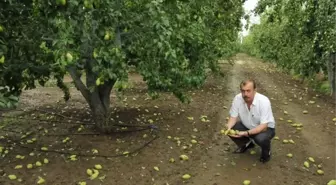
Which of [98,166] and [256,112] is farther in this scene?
[256,112]

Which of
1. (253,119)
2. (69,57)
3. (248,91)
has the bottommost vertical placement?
(253,119)

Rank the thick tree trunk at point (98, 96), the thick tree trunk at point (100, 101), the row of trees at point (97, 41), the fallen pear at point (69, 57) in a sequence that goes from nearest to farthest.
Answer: the fallen pear at point (69, 57)
the row of trees at point (97, 41)
the thick tree trunk at point (98, 96)
the thick tree trunk at point (100, 101)

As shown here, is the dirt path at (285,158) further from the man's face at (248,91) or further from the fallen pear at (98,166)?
the fallen pear at (98,166)

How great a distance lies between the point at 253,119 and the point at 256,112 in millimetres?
169

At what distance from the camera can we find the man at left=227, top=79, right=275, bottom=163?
20.0 ft

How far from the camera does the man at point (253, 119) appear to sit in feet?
20.0

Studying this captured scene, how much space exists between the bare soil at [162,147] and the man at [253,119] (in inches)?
14.1

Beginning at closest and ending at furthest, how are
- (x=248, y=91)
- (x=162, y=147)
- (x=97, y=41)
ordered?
(x=97, y=41)
(x=248, y=91)
(x=162, y=147)

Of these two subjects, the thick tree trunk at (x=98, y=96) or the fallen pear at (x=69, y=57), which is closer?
the fallen pear at (x=69, y=57)

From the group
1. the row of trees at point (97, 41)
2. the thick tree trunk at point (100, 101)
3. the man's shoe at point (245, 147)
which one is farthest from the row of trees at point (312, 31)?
the thick tree trunk at point (100, 101)

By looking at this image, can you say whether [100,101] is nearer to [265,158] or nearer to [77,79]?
[77,79]

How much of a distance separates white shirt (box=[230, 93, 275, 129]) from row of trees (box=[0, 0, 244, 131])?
4.19ft

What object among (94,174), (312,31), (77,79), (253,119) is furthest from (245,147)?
(312,31)

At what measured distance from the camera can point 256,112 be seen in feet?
20.5
